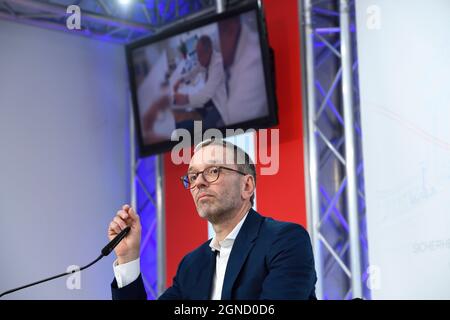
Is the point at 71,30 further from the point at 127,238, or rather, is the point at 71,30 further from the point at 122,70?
the point at 127,238

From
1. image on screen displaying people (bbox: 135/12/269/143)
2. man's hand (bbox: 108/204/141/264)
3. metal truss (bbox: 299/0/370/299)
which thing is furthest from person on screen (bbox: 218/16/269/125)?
man's hand (bbox: 108/204/141/264)

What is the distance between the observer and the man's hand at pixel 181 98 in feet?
19.5

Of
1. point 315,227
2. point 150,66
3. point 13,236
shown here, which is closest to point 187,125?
point 150,66

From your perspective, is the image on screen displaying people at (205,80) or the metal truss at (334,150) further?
the image on screen displaying people at (205,80)

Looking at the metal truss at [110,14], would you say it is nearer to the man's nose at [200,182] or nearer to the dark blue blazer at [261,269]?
the man's nose at [200,182]

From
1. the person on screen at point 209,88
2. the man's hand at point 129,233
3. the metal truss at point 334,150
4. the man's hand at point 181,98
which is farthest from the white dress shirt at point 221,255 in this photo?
the man's hand at point 181,98

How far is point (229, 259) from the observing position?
2.23 metres

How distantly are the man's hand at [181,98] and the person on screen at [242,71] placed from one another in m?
0.49

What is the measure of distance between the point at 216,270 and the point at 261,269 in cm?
26

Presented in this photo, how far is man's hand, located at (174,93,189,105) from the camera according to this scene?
5.95 metres

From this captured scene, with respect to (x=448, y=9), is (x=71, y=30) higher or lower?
higher
